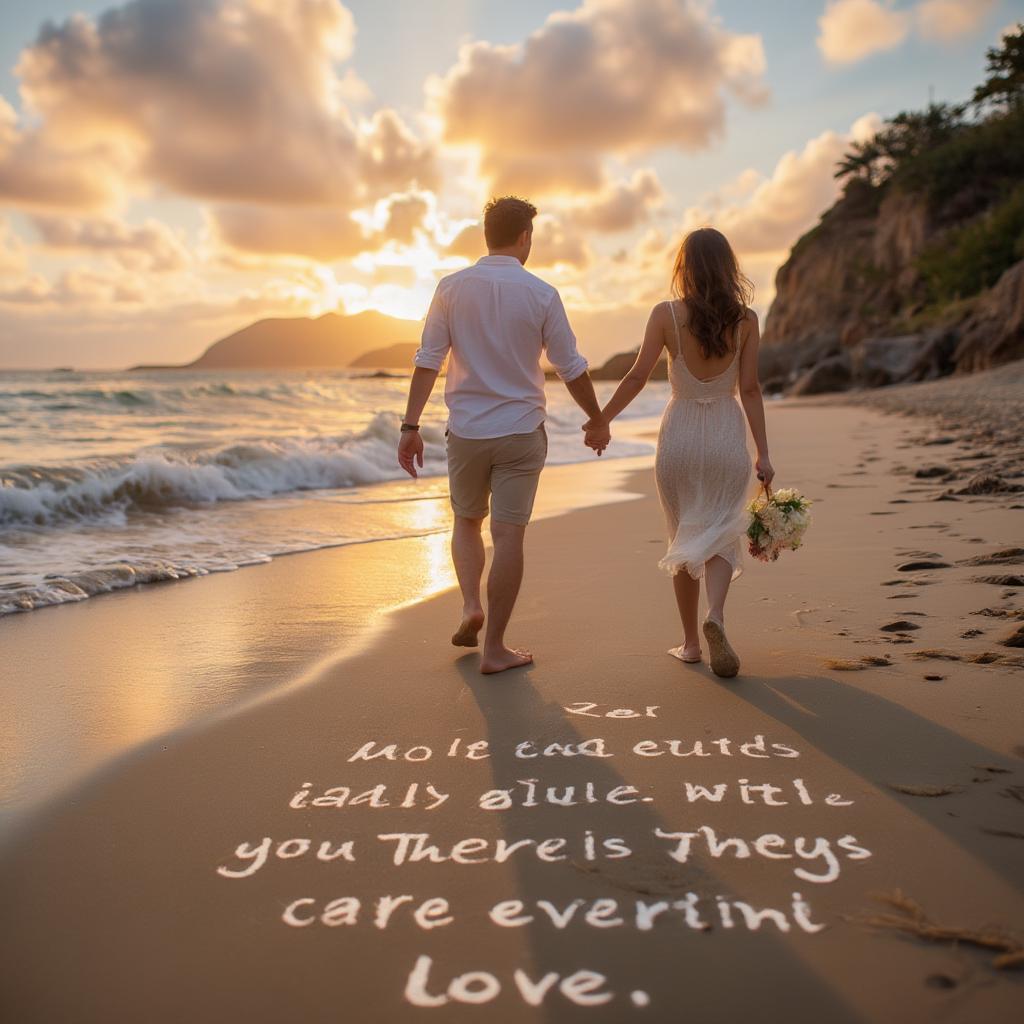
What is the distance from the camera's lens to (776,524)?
429 centimetres

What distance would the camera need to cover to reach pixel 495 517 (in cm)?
453

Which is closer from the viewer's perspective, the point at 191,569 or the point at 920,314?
the point at 191,569

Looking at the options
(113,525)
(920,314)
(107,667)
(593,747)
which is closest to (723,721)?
(593,747)

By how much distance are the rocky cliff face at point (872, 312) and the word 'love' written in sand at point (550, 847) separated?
28.7 metres

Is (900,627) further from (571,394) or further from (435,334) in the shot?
(435,334)

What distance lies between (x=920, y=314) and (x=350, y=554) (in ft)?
137

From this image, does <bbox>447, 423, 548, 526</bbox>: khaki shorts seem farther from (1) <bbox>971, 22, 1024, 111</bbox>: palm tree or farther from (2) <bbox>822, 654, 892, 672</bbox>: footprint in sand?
(1) <bbox>971, 22, 1024, 111</bbox>: palm tree

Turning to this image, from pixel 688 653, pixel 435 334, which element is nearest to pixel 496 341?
pixel 435 334


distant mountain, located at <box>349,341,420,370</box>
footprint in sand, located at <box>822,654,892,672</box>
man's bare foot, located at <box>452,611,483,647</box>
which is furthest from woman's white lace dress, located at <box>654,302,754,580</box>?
distant mountain, located at <box>349,341,420,370</box>

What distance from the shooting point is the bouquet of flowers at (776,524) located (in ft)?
14.1

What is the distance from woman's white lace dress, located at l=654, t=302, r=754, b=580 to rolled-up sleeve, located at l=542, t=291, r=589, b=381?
436mm

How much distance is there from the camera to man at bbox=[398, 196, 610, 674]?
14.4ft

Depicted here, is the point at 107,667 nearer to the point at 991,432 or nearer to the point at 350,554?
the point at 350,554

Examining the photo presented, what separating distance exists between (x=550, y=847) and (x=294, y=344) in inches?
6763
